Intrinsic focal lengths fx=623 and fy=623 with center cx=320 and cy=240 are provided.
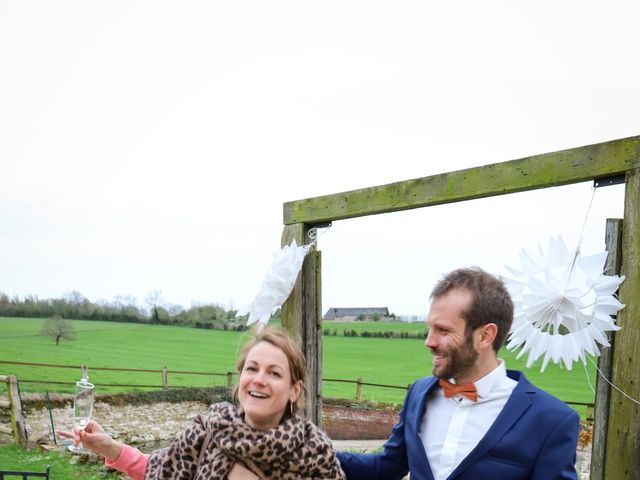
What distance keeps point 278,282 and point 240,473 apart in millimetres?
1463

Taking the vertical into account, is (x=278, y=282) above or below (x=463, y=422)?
above

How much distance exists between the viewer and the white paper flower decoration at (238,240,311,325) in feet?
9.98

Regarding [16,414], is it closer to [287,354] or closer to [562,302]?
[287,354]

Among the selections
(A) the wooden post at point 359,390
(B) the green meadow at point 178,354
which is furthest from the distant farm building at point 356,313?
(A) the wooden post at point 359,390

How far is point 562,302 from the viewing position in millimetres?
1980

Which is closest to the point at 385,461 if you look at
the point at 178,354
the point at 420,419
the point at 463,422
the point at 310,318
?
the point at 420,419

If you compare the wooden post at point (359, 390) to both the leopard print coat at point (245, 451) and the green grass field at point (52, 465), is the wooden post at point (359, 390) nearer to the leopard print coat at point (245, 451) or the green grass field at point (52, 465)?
the green grass field at point (52, 465)

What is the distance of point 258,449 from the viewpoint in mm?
1624

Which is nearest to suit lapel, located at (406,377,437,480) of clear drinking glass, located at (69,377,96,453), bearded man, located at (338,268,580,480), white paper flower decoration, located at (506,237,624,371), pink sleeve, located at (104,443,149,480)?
bearded man, located at (338,268,580,480)

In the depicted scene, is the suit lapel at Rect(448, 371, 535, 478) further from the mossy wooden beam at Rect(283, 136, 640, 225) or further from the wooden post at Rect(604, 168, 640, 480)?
the mossy wooden beam at Rect(283, 136, 640, 225)

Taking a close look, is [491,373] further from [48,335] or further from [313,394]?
[48,335]

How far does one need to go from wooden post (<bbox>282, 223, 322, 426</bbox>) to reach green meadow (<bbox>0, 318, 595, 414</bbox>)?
1.28 meters

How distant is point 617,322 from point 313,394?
1548mm

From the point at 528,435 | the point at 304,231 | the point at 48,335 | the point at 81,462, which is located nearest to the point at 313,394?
the point at 304,231
